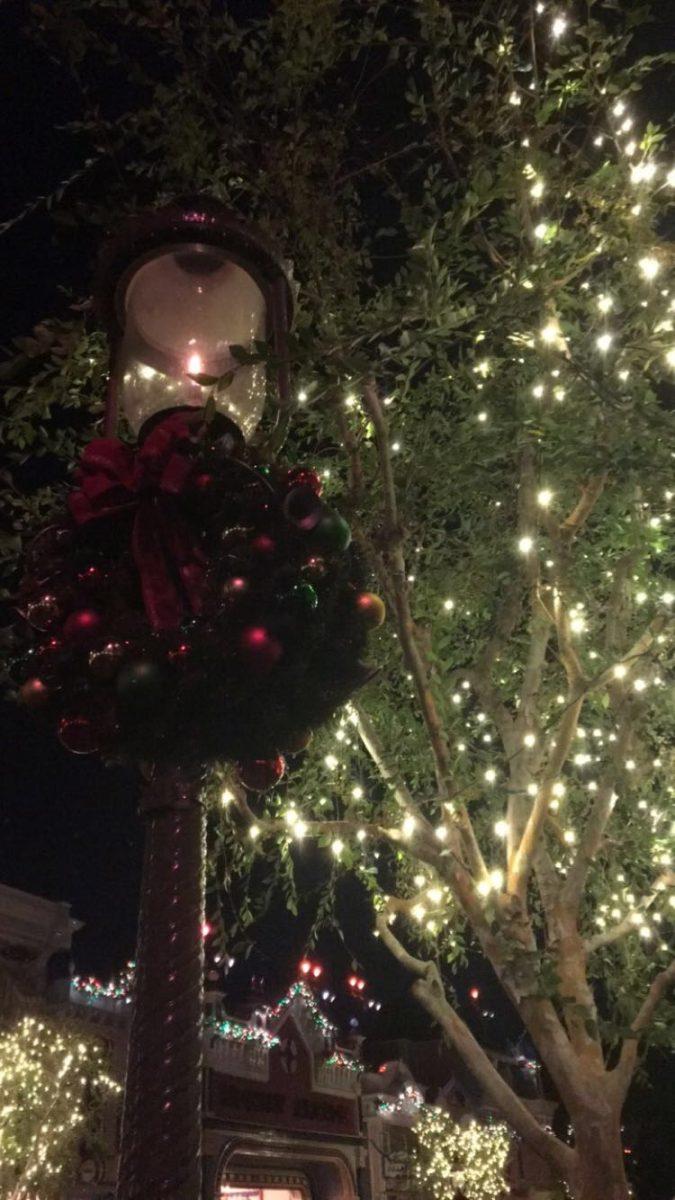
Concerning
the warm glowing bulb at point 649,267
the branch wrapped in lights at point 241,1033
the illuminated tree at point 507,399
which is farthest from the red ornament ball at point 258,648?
the branch wrapped in lights at point 241,1033

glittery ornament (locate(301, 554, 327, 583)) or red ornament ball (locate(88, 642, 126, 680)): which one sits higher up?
glittery ornament (locate(301, 554, 327, 583))

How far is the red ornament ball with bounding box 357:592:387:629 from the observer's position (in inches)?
99.7

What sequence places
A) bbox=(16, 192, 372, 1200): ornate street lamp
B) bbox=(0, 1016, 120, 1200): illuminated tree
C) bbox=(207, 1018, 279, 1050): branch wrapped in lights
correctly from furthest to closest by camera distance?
bbox=(207, 1018, 279, 1050): branch wrapped in lights
bbox=(0, 1016, 120, 1200): illuminated tree
bbox=(16, 192, 372, 1200): ornate street lamp

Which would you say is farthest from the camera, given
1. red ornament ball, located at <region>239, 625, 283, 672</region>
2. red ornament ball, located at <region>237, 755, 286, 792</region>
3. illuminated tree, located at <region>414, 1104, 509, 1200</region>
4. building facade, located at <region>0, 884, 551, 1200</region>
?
illuminated tree, located at <region>414, 1104, 509, 1200</region>

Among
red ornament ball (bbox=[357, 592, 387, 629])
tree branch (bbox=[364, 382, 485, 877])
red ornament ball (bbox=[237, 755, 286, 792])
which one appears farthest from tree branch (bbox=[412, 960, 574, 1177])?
red ornament ball (bbox=[357, 592, 387, 629])

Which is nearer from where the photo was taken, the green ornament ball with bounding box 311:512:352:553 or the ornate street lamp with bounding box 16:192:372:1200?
the ornate street lamp with bounding box 16:192:372:1200

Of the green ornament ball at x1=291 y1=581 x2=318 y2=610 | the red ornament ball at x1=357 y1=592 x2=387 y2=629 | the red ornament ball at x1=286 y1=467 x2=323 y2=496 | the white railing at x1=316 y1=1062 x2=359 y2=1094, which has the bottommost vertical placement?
the green ornament ball at x1=291 y1=581 x2=318 y2=610

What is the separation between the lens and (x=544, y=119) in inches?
212

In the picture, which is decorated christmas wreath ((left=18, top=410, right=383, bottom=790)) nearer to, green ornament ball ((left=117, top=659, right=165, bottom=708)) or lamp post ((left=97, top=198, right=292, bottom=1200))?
green ornament ball ((left=117, top=659, right=165, bottom=708))

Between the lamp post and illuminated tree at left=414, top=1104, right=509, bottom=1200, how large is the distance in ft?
79.7

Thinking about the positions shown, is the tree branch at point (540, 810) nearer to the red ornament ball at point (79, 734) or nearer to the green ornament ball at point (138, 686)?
A: the red ornament ball at point (79, 734)

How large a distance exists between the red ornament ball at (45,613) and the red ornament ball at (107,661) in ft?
0.79

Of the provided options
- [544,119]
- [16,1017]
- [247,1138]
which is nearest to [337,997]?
[247,1138]

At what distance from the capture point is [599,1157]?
15.0 feet
